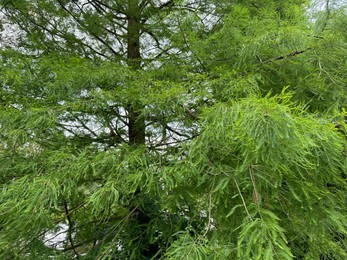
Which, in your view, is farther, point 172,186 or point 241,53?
point 241,53

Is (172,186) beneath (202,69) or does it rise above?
beneath

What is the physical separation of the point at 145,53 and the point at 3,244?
263 cm

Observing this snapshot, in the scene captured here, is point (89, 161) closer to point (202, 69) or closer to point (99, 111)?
point (99, 111)

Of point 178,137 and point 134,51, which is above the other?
point 134,51

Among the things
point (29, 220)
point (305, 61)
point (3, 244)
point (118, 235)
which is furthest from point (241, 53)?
point (3, 244)

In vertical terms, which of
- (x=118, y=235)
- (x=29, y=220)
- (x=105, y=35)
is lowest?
(x=118, y=235)

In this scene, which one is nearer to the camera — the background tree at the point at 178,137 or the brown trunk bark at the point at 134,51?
the background tree at the point at 178,137

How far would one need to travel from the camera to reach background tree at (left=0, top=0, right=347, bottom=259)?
5.23ft

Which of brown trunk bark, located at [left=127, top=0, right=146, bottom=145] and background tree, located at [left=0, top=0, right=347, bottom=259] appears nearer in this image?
background tree, located at [left=0, top=0, right=347, bottom=259]

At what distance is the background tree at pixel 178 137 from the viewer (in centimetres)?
159

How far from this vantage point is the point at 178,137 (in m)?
2.97

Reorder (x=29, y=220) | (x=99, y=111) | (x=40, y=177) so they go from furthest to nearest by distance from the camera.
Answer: (x=99, y=111) → (x=40, y=177) → (x=29, y=220)

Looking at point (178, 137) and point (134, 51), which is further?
point (134, 51)

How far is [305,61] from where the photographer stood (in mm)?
2520
